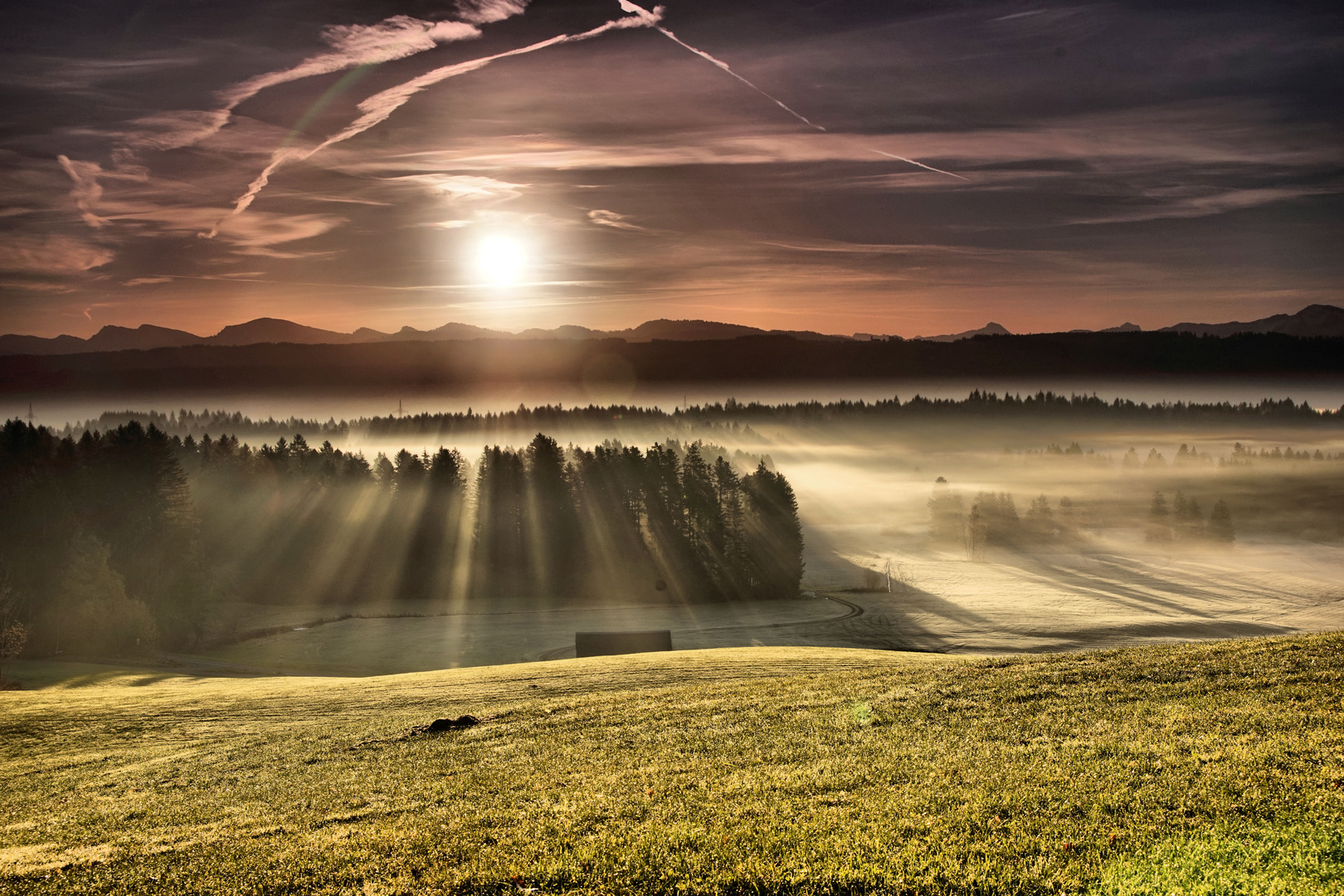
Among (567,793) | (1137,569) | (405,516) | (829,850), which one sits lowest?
(1137,569)

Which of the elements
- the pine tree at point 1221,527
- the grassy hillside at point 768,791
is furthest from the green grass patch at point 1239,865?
the pine tree at point 1221,527

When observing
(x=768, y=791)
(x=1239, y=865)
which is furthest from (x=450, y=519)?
(x=1239, y=865)

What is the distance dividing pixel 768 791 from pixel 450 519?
13357 cm

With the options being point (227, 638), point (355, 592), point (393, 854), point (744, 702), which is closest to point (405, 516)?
point (355, 592)

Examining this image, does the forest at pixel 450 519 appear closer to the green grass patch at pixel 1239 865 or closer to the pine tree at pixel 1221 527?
the green grass patch at pixel 1239 865

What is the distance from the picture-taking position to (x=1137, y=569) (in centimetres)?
15612

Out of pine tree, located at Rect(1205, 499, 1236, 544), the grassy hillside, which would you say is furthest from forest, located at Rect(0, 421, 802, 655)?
pine tree, located at Rect(1205, 499, 1236, 544)

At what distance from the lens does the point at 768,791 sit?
54.2ft

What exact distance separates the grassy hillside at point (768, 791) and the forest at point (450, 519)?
290 ft

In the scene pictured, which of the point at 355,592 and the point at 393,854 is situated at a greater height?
the point at 393,854

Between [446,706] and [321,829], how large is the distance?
19.0 meters

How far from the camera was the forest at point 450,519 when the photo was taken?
353 feet

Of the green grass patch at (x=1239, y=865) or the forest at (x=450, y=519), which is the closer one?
the green grass patch at (x=1239, y=865)

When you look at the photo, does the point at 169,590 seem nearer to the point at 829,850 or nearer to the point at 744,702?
the point at 744,702
